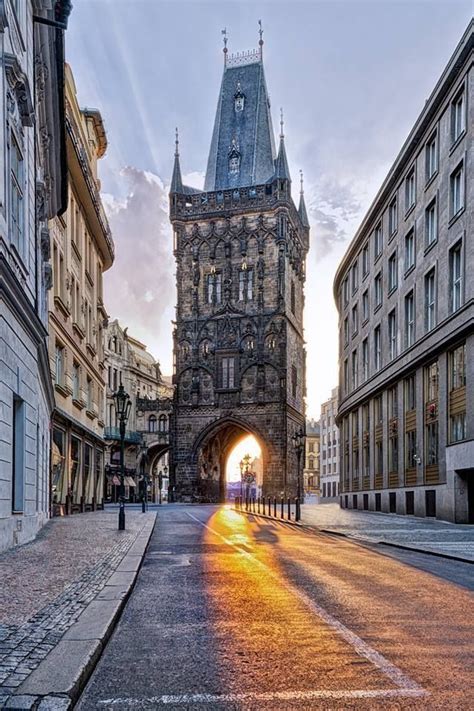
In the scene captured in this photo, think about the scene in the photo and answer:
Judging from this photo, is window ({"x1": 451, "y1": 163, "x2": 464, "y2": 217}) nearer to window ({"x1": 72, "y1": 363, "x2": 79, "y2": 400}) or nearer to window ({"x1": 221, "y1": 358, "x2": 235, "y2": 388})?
window ({"x1": 72, "y1": 363, "x2": 79, "y2": 400})

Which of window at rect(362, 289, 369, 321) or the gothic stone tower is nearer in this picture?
window at rect(362, 289, 369, 321)

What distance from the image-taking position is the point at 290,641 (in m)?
6.58

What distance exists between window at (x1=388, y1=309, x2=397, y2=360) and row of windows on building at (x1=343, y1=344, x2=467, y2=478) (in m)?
1.81

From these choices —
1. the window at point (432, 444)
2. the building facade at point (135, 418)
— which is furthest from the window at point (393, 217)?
the building facade at point (135, 418)

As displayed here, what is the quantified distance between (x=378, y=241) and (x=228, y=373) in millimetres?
31925

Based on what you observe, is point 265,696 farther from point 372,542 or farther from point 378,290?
point 378,290

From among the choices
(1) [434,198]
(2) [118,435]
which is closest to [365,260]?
(1) [434,198]

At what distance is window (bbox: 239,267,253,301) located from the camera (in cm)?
7212

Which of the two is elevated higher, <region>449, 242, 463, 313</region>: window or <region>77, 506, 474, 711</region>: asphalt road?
<region>449, 242, 463, 313</region>: window

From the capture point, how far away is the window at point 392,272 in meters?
37.2

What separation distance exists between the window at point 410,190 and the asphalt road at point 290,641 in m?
24.9

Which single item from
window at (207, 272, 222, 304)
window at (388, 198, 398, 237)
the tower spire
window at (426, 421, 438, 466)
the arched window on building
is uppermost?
the tower spire

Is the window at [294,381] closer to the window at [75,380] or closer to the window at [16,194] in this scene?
the window at [75,380]

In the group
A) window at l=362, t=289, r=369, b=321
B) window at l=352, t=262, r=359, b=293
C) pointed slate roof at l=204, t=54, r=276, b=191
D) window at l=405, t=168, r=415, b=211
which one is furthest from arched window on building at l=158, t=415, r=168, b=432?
window at l=405, t=168, r=415, b=211
